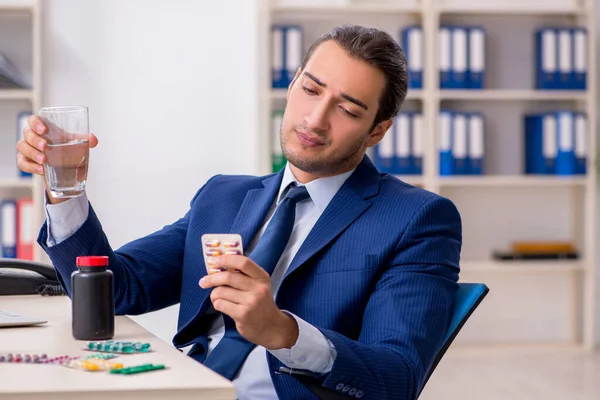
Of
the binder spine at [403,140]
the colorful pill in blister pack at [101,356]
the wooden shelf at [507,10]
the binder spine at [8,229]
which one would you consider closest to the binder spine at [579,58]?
the wooden shelf at [507,10]

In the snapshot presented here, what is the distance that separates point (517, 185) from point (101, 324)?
3.69 metres

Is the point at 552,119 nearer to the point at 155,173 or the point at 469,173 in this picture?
the point at 469,173

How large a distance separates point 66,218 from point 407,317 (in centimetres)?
61

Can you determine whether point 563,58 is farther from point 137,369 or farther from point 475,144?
point 137,369

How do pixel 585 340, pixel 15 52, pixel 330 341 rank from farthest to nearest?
pixel 585 340 < pixel 15 52 < pixel 330 341

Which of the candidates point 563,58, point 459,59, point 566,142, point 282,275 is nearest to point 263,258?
point 282,275

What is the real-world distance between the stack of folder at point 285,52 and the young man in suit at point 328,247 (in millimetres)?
2522

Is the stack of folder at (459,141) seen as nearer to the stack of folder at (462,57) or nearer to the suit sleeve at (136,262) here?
the stack of folder at (462,57)

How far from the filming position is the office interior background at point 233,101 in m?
4.27

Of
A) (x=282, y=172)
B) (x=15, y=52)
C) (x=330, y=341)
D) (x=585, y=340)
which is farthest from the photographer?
(x=585, y=340)

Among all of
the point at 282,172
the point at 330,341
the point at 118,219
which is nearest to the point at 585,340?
the point at 118,219

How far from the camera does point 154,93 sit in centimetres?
436

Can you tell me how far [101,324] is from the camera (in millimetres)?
1304

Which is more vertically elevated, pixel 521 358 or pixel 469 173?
pixel 469 173
